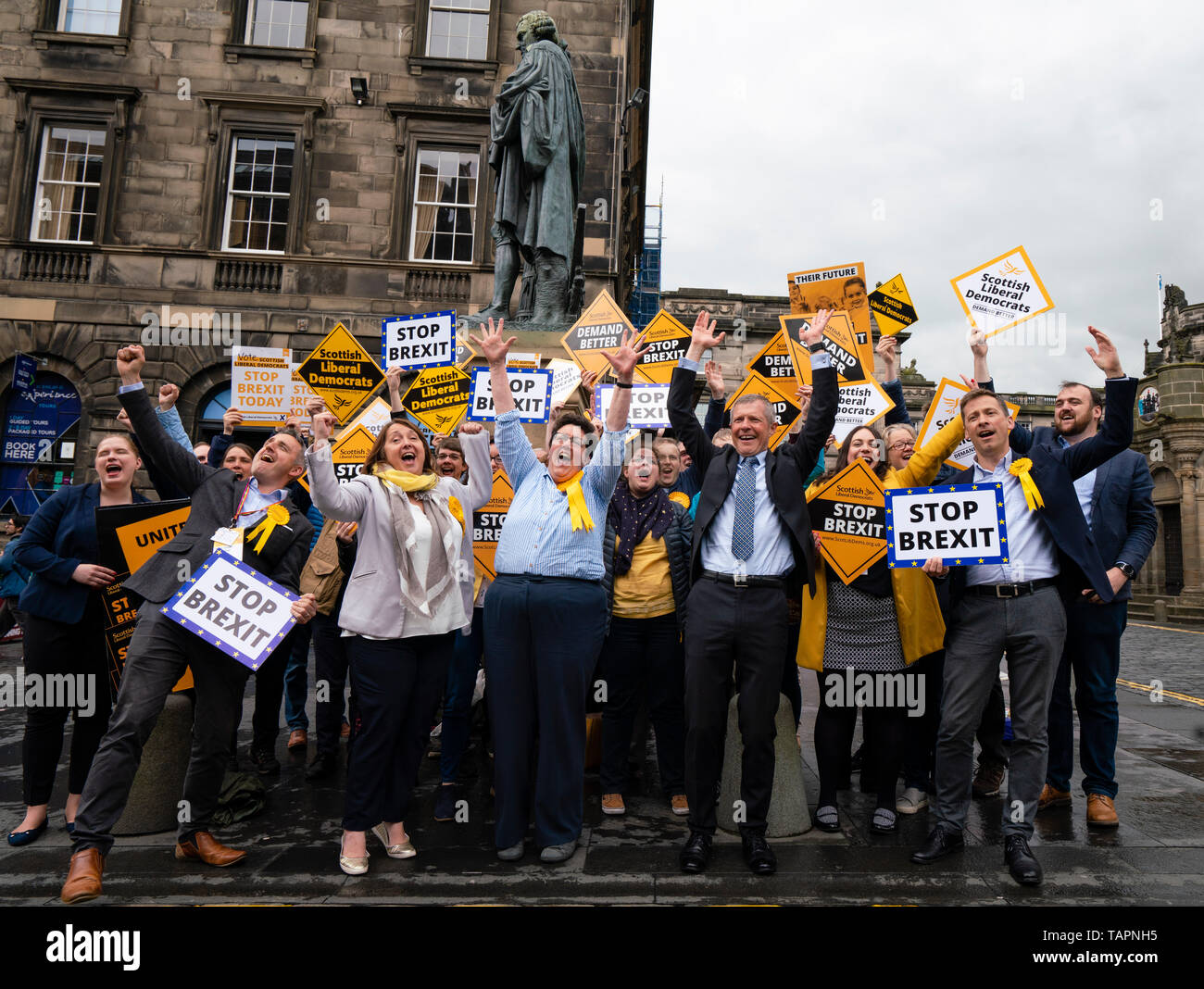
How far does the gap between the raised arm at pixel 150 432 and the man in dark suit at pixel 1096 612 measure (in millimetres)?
4355

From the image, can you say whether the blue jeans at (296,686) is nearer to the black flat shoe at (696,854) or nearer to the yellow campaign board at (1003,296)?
the black flat shoe at (696,854)

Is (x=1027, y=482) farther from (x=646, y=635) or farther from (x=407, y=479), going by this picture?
(x=407, y=479)

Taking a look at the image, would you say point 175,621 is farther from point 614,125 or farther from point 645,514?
point 614,125

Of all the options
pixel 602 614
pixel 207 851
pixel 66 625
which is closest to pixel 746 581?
pixel 602 614

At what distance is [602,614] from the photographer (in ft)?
13.9

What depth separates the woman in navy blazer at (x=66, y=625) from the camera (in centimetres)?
422

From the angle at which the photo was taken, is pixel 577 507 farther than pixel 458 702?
No

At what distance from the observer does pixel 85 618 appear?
436 cm

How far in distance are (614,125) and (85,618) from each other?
629 inches

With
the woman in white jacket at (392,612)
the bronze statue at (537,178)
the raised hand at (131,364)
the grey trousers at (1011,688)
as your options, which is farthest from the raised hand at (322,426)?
the bronze statue at (537,178)

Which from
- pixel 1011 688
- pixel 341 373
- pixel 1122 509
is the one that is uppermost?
pixel 341 373

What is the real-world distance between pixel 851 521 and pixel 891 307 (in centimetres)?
357

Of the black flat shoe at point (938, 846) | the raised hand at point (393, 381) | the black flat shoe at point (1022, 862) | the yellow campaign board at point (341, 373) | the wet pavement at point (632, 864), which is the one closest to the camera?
the wet pavement at point (632, 864)

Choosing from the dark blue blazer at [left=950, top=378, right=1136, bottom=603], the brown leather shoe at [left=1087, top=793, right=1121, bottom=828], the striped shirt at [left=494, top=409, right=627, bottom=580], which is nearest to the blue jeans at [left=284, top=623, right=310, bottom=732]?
the striped shirt at [left=494, top=409, right=627, bottom=580]
